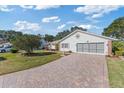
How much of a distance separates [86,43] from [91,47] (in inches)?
41.3

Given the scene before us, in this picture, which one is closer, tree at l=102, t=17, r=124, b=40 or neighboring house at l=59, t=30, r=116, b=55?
tree at l=102, t=17, r=124, b=40

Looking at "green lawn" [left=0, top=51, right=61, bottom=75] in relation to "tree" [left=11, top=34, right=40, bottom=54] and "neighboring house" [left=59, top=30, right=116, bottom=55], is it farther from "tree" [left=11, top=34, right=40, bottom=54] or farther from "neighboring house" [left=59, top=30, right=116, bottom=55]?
"neighboring house" [left=59, top=30, right=116, bottom=55]

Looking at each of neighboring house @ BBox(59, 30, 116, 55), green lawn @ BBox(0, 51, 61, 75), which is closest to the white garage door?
neighboring house @ BBox(59, 30, 116, 55)

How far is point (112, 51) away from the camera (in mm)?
22438

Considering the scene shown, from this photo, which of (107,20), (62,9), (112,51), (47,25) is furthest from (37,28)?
(112,51)

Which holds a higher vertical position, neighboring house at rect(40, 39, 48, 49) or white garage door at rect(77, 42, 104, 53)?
neighboring house at rect(40, 39, 48, 49)

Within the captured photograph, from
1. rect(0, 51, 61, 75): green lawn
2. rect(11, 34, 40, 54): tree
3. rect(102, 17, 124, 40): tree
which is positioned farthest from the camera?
rect(102, 17, 124, 40): tree

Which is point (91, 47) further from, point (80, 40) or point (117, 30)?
point (117, 30)

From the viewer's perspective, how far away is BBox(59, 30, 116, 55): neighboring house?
73.6 ft

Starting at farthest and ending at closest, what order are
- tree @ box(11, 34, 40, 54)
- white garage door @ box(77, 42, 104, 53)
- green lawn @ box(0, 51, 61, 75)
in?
1. white garage door @ box(77, 42, 104, 53)
2. tree @ box(11, 34, 40, 54)
3. green lawn @ box(0, 51, 61, 75)

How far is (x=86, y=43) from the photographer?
24922mm

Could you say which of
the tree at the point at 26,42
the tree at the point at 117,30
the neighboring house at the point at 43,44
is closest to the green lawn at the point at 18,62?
the tree at the point at 26,42

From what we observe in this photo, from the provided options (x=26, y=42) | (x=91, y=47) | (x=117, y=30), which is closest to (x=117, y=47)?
(x=117, y=30)

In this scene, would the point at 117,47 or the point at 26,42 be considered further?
the point at 117,47
